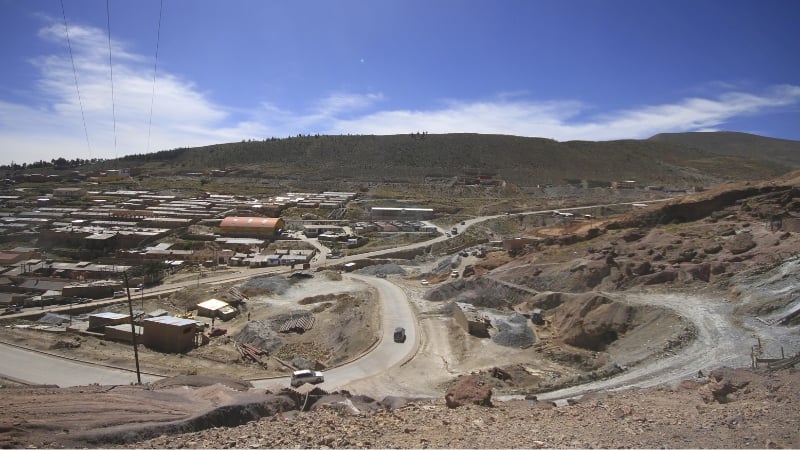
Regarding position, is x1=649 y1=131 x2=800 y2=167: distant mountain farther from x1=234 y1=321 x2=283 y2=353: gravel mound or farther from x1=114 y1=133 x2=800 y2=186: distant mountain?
x1=234 y1=321 x2=283 y2=353: gravel mound

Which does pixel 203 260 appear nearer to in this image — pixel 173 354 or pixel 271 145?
pixel 173 354

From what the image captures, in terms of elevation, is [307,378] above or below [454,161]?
below

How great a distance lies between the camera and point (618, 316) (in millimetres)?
22891

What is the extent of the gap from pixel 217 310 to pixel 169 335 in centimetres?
651

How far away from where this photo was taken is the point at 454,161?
124 metres

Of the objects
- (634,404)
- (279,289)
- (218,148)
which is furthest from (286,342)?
(218,148)

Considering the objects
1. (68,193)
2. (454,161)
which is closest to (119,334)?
(68,193)

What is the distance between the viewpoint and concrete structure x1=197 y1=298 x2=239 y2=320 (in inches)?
1294

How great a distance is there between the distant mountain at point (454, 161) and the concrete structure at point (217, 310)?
78622 millimetres

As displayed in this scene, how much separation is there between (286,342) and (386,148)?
351 feet

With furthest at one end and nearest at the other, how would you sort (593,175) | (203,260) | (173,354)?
1. (593,175)
2. (203,260)
3. (173,354)

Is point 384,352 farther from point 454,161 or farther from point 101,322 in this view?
point 454,161

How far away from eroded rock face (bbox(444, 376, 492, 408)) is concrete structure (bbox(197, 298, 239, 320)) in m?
22.9

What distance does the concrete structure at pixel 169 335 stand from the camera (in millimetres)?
26531
